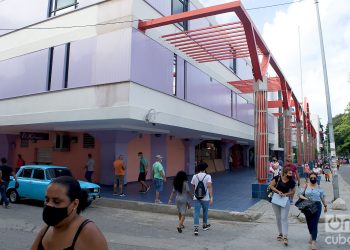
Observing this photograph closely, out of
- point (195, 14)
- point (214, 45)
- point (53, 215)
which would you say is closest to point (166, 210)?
point (195, 14)

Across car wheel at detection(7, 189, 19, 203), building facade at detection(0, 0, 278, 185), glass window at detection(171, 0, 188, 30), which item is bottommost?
car wheel at detection(7, 189, 19, 203)

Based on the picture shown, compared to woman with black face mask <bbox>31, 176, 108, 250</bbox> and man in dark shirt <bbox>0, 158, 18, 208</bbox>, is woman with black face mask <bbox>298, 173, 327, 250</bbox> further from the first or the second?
man in dark shirt <bbox>0, 158, 18, 208</bbox>

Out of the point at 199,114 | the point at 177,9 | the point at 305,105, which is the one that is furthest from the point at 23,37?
the point at 305,105

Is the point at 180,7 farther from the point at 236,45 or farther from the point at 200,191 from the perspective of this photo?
the point at 200,191

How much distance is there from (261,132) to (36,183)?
360 inches

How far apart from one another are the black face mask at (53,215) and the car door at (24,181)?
10389 mm

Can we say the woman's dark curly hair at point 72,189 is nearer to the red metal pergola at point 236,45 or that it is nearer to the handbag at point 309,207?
the handbag at point 309,207

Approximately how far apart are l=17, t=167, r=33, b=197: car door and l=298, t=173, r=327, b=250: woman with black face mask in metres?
9.37

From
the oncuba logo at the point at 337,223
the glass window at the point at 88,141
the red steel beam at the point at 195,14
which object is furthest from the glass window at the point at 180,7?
the oncuba logo at the point at 337,223

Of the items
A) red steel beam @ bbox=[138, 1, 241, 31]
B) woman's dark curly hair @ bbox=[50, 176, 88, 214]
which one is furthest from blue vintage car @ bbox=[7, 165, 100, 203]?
woman's dark curly hair @ bbox=[50, 176, 88, 214]

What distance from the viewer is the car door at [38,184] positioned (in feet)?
36.8

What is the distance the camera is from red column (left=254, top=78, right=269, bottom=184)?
13.5 metres

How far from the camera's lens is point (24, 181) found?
11.8 meters

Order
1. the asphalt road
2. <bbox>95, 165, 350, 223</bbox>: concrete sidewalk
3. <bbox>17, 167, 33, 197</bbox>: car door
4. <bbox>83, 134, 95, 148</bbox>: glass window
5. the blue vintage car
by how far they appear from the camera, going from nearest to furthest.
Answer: the asphalt road, <bbox>95, 165, 350, 223</bbox>: concrete sidewalk, the blue vintage car, <bbox>17, 167, 33, 197</bbox>: car door, <bbox>83, 134, 95, 148</bbox>: glass window
